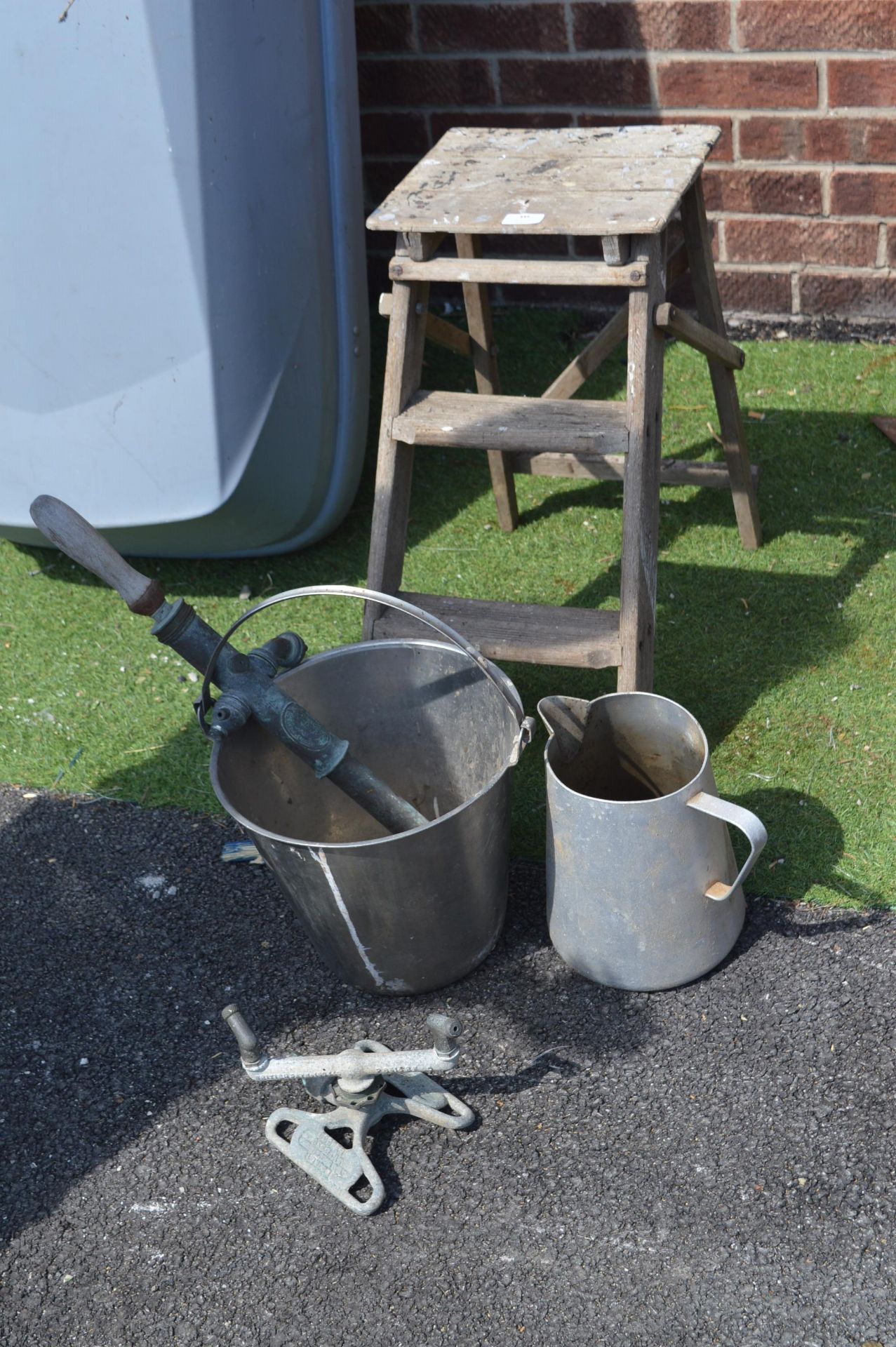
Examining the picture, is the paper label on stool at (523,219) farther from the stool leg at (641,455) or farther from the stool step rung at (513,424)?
the stool step rung at (513,424)

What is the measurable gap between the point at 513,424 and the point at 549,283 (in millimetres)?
271

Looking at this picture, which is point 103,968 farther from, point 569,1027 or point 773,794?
point 773,794

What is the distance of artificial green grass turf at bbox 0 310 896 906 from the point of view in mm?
2430

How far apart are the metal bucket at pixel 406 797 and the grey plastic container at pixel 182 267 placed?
3.08 feet

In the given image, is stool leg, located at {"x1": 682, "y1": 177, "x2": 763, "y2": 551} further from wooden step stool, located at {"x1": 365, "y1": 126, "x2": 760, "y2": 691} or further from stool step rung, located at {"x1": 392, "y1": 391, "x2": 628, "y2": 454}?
stool step rung, located at {"x1": 392, "y1": 391, "x2": 628, "y2": 454}

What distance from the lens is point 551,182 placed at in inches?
91.1

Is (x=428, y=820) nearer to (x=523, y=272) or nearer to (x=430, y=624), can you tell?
(x=430, y=624)

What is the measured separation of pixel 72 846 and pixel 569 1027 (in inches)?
43.4

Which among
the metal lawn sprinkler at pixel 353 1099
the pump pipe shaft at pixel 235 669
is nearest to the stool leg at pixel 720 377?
the pump pipe shaft at pixel 235 669

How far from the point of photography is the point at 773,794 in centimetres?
239

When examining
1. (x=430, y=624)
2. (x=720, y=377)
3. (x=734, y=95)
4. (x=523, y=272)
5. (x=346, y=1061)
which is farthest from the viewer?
(x=734, y=95)

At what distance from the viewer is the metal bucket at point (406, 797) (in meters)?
1.89

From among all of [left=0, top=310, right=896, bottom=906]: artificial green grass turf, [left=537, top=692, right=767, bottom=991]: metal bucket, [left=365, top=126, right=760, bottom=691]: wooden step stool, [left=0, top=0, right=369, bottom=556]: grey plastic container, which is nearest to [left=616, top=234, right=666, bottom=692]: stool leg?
[left=365, top=126, right=760, bottom=691]: wooden step stool

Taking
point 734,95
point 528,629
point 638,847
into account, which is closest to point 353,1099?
point 638,847
